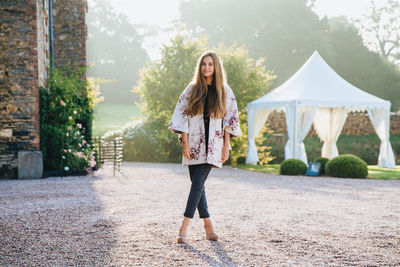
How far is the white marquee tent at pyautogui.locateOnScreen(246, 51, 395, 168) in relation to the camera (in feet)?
41.4

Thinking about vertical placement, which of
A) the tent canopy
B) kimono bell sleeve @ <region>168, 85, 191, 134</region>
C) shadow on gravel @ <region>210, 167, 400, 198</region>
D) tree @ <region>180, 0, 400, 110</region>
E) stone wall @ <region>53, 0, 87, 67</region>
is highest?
tree @ <region>180, 0, 400, 110</region>

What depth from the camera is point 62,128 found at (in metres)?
10.2

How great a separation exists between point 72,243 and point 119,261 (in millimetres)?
765

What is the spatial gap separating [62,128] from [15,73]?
1685 mm

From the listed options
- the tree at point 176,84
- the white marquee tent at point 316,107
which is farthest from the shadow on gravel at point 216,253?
the tree at point 176,84

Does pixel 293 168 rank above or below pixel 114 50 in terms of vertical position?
below

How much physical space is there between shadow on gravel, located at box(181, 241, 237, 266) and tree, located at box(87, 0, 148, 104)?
3652 centimetres

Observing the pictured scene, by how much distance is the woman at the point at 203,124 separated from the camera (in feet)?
12.0

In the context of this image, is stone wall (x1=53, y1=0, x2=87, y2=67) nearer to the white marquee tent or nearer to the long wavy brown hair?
the white marquee tent

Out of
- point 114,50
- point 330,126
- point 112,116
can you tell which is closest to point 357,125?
point 330,126

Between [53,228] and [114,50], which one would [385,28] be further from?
[53,228]

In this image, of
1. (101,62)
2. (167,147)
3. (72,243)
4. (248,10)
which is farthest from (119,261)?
(101,62)

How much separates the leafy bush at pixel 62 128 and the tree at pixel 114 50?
28.7m

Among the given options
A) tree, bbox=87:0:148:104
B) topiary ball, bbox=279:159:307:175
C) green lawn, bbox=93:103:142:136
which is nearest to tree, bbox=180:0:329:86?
tree, bbox=87:0:148:104
